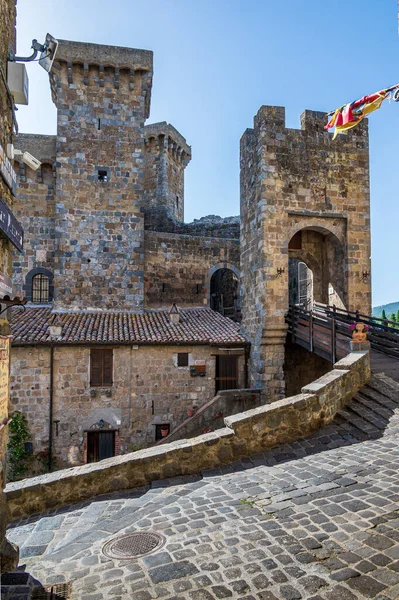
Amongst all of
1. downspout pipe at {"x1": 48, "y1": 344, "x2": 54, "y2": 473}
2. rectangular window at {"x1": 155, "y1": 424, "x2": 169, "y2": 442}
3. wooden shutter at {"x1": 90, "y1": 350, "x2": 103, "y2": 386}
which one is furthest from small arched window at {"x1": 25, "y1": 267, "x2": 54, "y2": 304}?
rectangular window at {"x1": 155, "y1": 424, "x2": 169, "y2": 442}

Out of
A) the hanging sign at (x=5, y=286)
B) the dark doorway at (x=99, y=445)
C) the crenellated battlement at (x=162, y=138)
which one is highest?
the crenellated battlement at (x=162, y=138)

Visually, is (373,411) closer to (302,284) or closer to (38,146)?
(302,284)

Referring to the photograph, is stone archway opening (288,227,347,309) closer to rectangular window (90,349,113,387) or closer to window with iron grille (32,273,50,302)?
rectangular window (90,349,113,387)

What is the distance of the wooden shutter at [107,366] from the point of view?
1514cm

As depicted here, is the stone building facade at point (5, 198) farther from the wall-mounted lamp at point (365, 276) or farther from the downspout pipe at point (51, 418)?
the wall-mounted lamp at point (365, 276)

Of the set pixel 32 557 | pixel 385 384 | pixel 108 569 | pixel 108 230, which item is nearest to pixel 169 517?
pixel 108 569

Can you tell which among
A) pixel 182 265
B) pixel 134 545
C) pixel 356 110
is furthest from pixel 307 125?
pixel 134 545

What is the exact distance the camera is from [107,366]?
1517cm

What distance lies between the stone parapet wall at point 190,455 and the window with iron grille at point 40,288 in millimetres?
12458

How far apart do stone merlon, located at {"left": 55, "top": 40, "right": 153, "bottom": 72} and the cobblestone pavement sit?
58.7 ft

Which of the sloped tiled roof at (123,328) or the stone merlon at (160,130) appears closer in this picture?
the sloped tiled roof at (123,328)

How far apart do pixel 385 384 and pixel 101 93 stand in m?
17.0

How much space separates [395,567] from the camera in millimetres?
3846

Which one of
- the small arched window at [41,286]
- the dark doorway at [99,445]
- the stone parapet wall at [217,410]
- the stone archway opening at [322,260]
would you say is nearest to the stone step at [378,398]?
the stone parapet wall at [217,410]
